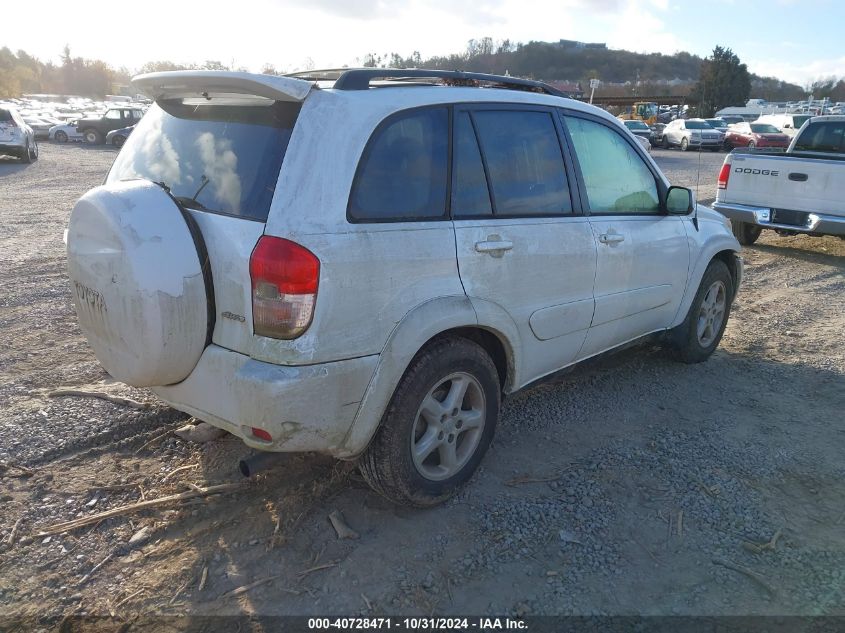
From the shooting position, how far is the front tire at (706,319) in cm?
505

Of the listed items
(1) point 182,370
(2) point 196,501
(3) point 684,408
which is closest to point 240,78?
(1) point 182,370

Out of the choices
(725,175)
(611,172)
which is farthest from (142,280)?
(725,175)

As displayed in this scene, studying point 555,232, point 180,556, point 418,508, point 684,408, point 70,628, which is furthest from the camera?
point 684,408

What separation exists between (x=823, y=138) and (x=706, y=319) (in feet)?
23.9

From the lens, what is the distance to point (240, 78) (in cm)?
275

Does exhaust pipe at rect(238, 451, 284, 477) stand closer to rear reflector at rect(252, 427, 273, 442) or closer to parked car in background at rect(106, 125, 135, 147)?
rear reflector at rect(252, 427, 273, 442)

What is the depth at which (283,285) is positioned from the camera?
2584 mm

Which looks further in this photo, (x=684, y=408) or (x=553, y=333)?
(x=684, y=408)

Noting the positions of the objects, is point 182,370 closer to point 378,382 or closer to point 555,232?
point 378,382

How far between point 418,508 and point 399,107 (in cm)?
186

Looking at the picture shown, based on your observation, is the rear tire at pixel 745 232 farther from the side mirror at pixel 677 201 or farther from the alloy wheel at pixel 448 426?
the alloy wheel at pixel 448 426

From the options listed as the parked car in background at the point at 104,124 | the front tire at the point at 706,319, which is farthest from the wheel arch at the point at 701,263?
the parked car in background at the point at 104,124

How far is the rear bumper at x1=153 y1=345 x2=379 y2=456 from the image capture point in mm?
2627

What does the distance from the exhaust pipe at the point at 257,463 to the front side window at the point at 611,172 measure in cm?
225
